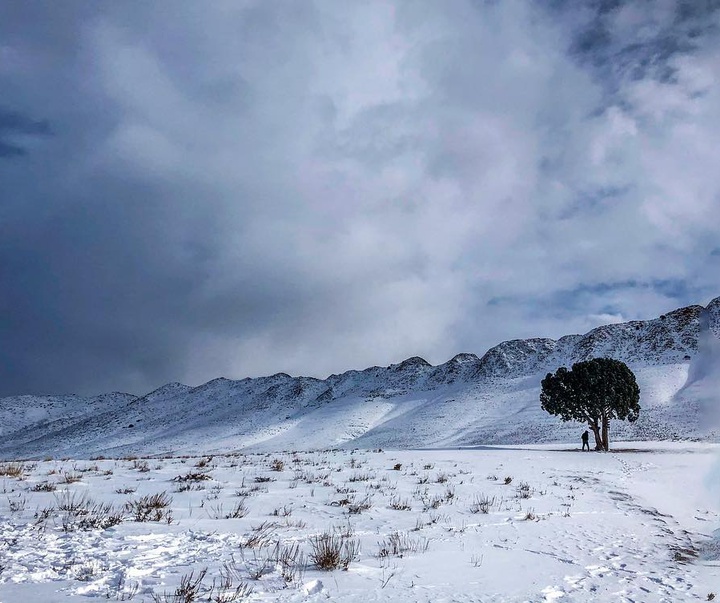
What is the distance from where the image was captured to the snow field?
484 centimetres

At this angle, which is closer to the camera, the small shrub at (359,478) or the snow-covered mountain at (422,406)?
the small shrub at (359,478)

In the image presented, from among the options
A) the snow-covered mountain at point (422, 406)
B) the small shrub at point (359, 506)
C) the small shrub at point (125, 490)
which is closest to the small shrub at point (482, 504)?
the small shrub at point (359, 506)

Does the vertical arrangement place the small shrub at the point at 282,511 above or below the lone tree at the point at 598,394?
below

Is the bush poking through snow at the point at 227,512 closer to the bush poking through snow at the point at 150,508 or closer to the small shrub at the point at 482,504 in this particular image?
the bush poking through snow at the point at 150,508

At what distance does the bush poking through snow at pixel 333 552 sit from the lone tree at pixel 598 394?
35005mm

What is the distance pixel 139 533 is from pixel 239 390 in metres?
155

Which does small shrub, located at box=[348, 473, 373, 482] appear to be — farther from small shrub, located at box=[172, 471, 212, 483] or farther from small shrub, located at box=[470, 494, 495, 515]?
small shrub, located at box=[172, 471, 212, 483]

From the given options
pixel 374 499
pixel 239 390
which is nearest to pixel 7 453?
pixel 239 390

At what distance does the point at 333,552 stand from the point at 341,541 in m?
0.94

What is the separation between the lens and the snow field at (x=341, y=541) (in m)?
4.84

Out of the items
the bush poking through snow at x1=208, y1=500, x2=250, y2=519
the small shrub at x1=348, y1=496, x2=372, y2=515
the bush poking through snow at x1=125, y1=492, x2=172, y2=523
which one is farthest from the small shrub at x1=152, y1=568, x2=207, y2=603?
the small shrub at x1=348, y1=496, x2=372, y2=515

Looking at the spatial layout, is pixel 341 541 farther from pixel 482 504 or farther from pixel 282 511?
pixel 482 504

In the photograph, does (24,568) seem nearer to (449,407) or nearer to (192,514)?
(192,514)

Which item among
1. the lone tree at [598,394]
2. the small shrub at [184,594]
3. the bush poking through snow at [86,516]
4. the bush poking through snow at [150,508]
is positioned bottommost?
the small shrub at [184,594]
